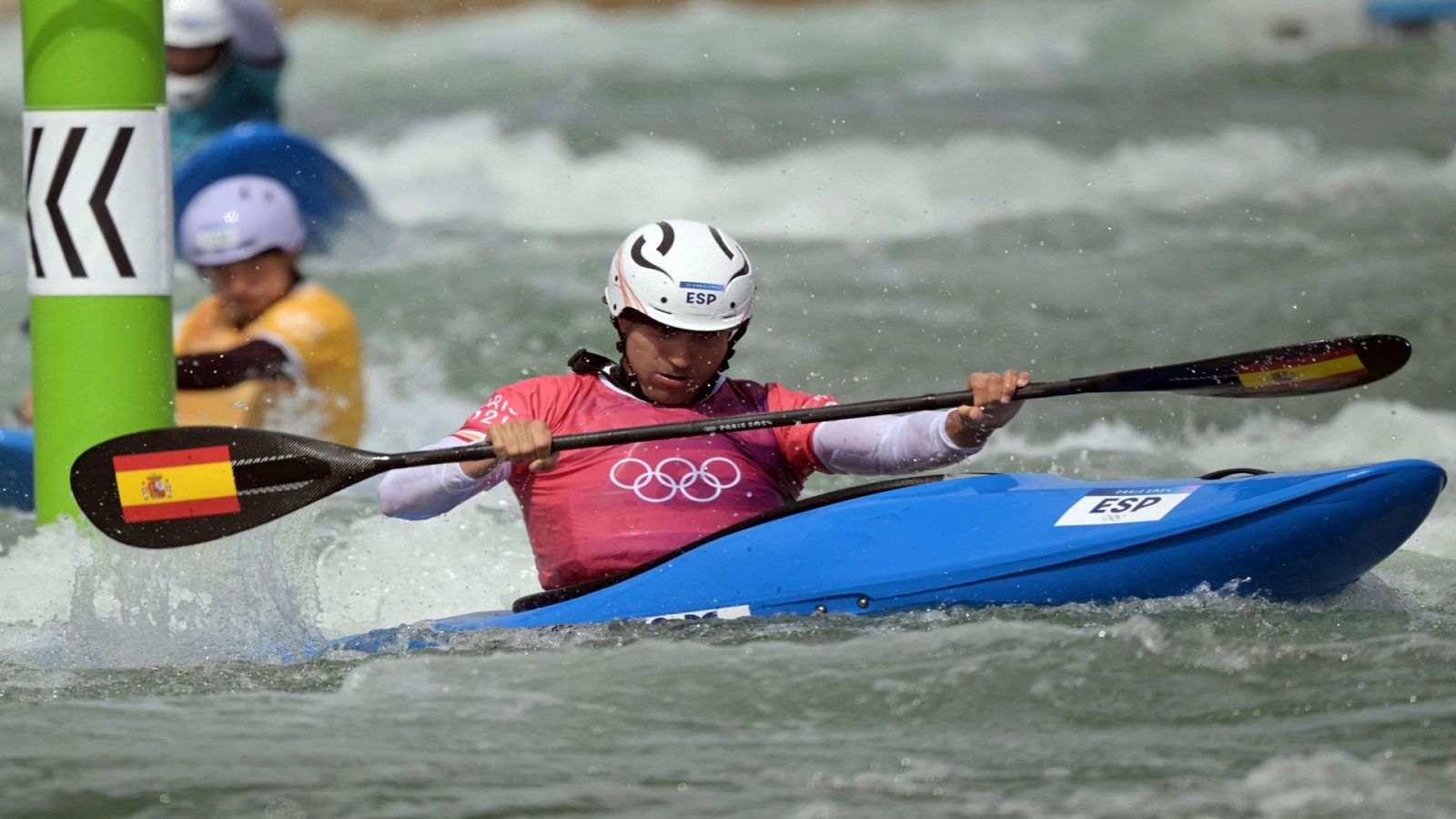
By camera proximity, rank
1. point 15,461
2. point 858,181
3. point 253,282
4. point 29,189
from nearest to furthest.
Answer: point 29,189
point 15,461
point 253,282
point 858,181

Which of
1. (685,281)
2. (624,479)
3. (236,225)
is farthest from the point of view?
(236,225)

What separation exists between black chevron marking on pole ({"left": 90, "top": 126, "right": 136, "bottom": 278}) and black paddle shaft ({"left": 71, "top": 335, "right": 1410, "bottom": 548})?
2.26 feet

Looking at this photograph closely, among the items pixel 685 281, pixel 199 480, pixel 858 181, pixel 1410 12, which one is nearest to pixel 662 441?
pixel 685 281

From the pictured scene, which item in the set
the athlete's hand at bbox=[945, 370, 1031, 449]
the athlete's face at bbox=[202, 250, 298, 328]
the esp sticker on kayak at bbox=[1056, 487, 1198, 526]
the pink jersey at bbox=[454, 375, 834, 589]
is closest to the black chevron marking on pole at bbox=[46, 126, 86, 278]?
the pink jersey at bbox=[454, 375, 834, 589]

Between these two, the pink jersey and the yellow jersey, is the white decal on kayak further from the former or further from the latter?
the yellow jersey

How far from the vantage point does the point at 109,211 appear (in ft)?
16.6

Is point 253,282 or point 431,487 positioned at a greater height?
point 253,282

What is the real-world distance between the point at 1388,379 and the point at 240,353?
496 centimetres

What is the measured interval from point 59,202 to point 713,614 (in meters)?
2.15

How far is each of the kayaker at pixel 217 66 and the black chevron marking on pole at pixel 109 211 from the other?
13.0 ft

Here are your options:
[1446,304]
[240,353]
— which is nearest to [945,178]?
[1446,304]

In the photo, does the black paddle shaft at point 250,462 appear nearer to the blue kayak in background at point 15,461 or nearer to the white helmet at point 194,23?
the blue kayak in background at point 15,461

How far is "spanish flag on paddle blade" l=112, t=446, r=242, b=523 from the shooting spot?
15.0ft

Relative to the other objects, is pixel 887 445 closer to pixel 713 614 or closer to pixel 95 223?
pixel 713 614
